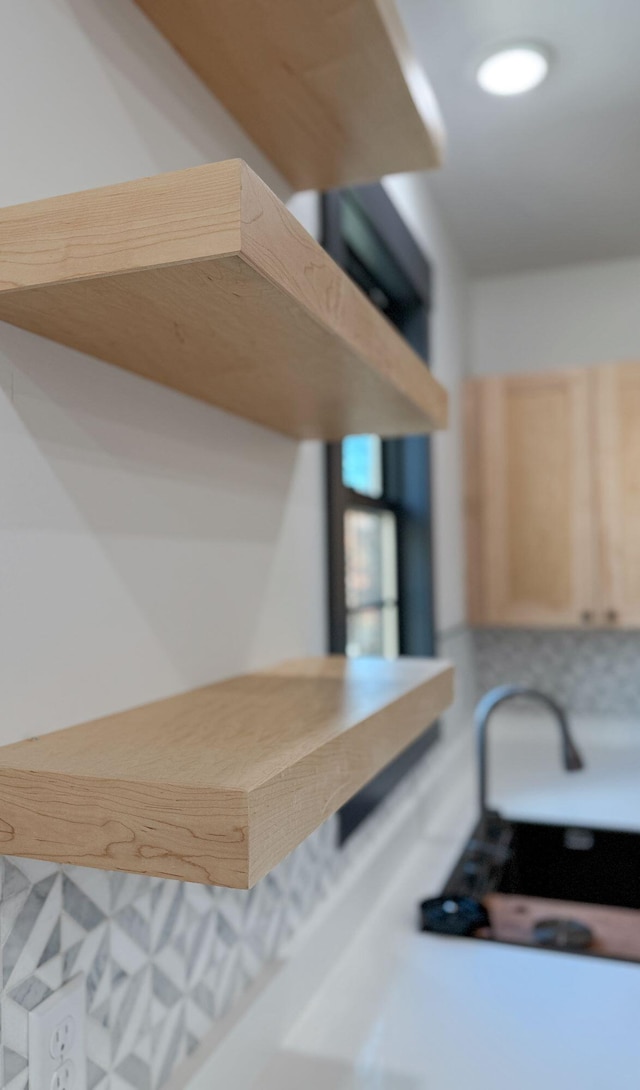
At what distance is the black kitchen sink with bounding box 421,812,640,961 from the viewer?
1.47 meters

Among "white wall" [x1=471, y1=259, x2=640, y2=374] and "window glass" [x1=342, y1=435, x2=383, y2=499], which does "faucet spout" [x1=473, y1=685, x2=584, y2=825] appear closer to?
"window glass" [x1=342, y1=435, x2=383, y2=499]

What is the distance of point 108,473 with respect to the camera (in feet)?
2.62

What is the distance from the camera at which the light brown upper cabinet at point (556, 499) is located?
8.90ft

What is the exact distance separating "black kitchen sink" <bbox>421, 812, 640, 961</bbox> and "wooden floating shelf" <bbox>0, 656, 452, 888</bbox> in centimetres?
82

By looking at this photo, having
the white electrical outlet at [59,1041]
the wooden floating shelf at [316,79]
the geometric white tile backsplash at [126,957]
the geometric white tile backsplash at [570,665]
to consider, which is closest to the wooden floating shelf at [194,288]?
the wooden floating shelf at [316,79]

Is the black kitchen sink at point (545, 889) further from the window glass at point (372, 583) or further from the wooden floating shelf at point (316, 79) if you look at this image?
the wooden floating shelf at point (316, 79)

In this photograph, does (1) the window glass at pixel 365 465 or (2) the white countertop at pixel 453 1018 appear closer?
(2) the white countertop at pixel 453 1018

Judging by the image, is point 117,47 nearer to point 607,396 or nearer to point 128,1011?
point 128,1011

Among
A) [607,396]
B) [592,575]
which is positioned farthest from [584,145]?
[592,575]

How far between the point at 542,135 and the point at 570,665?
1849 millimetres

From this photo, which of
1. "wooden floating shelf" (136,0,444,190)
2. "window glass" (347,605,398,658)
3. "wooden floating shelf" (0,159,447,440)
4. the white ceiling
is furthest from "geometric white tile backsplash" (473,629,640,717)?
"wooden floating shelf" (0,159,447,440)

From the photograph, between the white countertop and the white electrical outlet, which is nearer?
the white electrical outlet

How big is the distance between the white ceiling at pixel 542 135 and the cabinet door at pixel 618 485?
523 millimetres

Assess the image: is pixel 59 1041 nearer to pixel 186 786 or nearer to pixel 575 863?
pixel 186 786
